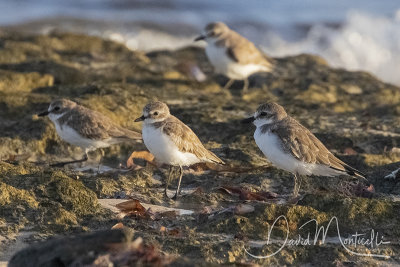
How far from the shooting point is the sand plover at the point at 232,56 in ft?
41.3

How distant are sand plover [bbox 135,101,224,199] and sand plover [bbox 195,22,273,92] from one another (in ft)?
16.7

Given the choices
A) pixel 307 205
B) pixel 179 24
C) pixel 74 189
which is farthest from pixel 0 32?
pixel 307 205

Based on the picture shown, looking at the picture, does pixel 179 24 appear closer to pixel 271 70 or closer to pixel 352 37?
pixel 352 37

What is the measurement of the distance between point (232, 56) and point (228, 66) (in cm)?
26

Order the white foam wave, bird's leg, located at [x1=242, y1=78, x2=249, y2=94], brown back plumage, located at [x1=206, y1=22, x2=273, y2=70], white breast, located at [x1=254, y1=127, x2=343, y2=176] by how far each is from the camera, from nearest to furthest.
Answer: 1. white breast, located at [x1=254, y1=127, x2=343, y2=176]
2. bird's leg, located at [x1=242, y1=78, x2=249, y2=94]
3. brown back plumage, located at [x1=206, y1=22, x2=273, y2=70]
4. the white foam wave

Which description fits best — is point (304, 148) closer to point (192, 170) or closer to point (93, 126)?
point (192, 170)

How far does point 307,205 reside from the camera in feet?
19.8

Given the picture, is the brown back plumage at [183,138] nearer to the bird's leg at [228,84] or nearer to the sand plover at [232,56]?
the sand plover at [232,56]

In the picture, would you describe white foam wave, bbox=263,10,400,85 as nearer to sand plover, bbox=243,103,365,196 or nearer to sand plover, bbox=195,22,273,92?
sand plover, bbox=195,22,273,92

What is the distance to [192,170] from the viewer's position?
7723 mm

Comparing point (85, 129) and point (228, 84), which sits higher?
point (85, 129)

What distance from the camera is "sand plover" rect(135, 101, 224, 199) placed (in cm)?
704
